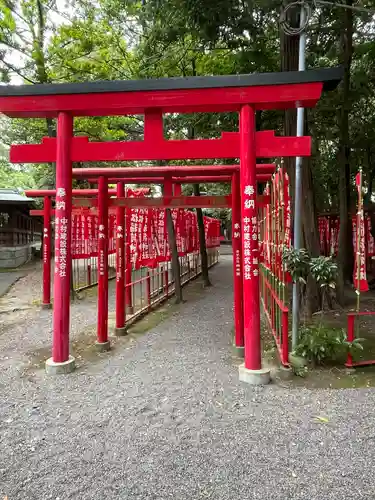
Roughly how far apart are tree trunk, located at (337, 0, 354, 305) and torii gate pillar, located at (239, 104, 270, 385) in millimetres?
5494

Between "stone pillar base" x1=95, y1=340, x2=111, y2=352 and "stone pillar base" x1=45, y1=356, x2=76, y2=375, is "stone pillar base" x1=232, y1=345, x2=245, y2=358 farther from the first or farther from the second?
"stone pillar base" x1=45, y1=356, x2=76, y2=375

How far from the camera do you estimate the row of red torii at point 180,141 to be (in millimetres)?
4781

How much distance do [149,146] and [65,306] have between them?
2.46 metres

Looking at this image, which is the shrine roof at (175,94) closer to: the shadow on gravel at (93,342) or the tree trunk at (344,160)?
the shadow on gravel at (93,342)

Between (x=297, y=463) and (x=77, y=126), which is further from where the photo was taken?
(x=77, y=126)

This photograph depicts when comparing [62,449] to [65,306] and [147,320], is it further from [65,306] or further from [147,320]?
[147,320]

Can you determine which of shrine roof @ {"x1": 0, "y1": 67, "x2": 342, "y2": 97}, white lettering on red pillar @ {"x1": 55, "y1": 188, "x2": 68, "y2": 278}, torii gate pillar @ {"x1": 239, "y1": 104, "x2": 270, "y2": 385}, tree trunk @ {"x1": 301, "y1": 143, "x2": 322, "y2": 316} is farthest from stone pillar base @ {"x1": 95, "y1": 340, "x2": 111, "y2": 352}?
tree trunk @ {"x1": 301, "y1": 143, "x2": 322, "y2": 316}

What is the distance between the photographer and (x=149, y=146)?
16.4 ft

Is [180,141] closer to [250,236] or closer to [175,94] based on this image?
[175,94]

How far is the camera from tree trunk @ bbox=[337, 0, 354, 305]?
9.92m

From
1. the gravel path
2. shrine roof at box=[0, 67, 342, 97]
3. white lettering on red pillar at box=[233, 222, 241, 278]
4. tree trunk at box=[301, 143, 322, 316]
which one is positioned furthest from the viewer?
tree trunk at box=[301, 143, 322, 316]

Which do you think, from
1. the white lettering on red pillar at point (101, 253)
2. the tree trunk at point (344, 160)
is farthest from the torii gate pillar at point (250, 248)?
the tree trunk at point (344, 160)

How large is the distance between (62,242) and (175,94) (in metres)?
2.47

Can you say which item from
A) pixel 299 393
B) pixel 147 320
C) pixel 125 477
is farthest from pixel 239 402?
pixel 147 320
